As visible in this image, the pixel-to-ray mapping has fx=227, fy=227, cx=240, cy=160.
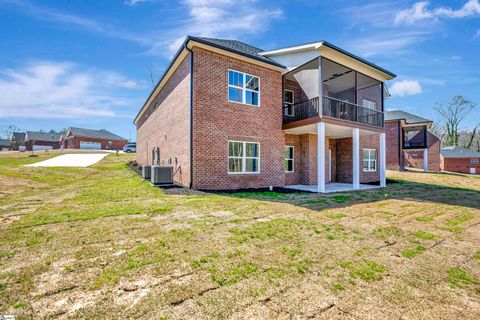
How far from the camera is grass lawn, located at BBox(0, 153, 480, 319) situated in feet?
7.77

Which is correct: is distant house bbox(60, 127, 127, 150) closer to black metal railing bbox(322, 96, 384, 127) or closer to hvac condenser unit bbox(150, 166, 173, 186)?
hvac condenser unit bbox(150, 166, 173, 186)

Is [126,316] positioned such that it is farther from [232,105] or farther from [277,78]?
[277,78]

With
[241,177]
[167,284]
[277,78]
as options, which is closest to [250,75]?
[277,78]

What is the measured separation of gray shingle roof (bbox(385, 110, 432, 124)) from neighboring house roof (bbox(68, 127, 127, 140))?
56456mm

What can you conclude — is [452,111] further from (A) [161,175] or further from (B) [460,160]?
(A) [161,175]

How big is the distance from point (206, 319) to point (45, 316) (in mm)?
1521

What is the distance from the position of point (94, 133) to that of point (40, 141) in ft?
53.6

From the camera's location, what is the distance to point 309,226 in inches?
211

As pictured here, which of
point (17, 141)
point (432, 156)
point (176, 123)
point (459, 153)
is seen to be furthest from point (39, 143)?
point (459, 153)

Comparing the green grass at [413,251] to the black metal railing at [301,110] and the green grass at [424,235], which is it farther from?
the black metal railing at [301,110]

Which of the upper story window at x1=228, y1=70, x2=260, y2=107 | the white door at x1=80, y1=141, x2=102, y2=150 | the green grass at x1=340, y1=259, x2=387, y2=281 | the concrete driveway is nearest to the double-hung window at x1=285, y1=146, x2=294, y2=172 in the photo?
the upper story window at x1=228, y1=70, x2=260, y2=107

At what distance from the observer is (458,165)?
124ft

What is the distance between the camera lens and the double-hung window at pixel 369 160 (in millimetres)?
16619

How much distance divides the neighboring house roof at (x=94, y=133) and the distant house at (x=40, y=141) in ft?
40.0
